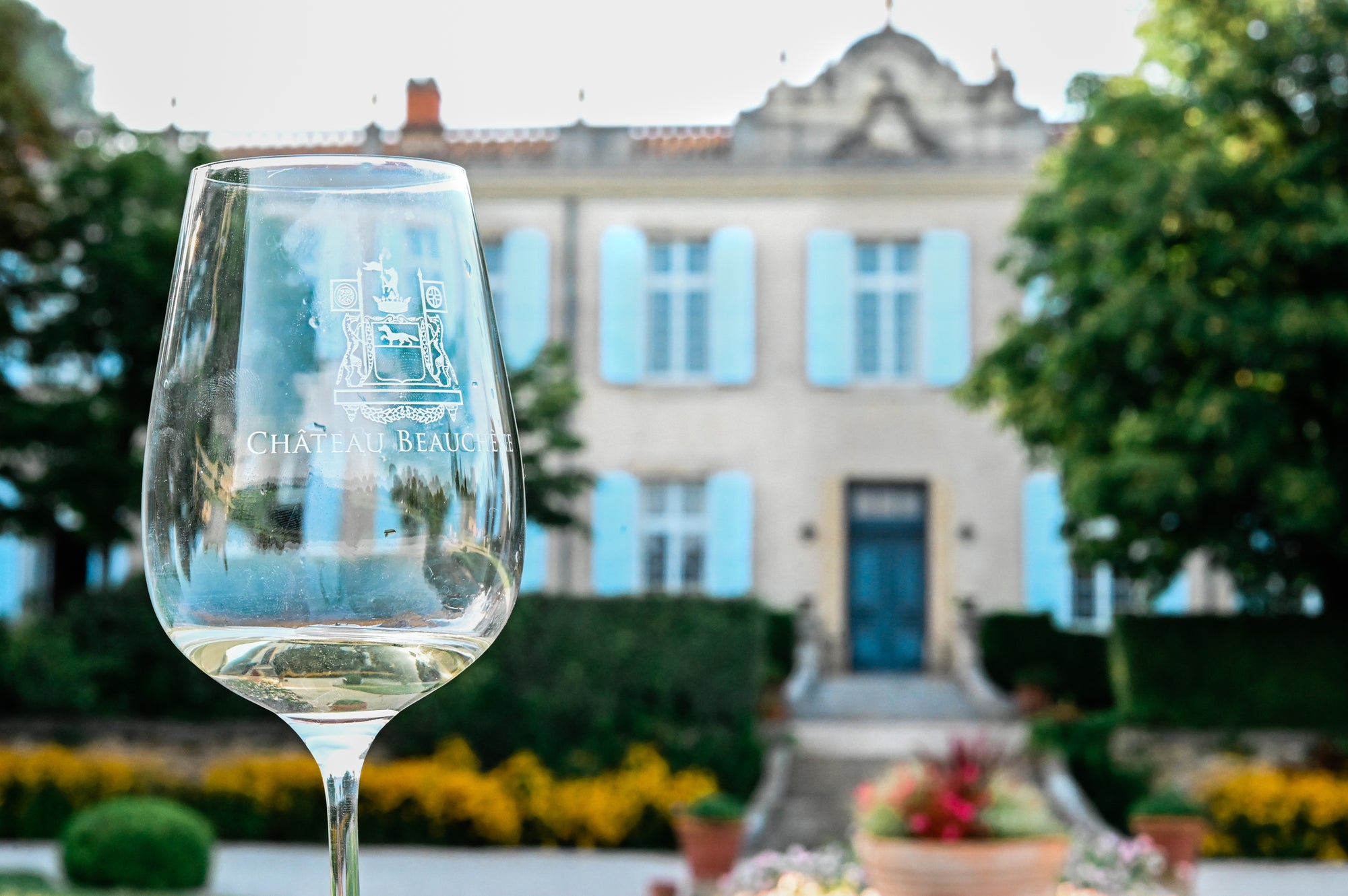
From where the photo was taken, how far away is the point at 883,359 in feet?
55.5

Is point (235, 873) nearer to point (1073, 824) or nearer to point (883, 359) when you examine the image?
point (1073, 824)

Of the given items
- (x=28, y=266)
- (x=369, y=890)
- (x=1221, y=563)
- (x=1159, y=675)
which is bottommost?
(x=369, y=890)

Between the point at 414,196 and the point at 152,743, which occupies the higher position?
the point at 414,196

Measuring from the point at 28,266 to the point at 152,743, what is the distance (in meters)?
3.63

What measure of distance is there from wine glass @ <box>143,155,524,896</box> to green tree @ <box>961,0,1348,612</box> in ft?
34.5

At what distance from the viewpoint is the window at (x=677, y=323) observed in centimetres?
1698

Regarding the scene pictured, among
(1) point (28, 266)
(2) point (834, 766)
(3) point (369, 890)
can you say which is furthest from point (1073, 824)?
(1) point (28, 266)

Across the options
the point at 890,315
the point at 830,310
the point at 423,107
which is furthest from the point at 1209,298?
the point at 423,107

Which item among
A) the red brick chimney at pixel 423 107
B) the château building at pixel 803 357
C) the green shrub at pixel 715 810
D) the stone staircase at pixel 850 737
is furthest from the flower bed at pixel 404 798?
the red brick chimney at pixel 423 107

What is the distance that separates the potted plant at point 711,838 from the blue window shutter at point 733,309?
324 inches

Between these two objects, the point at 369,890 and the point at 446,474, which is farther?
the point at 369,890

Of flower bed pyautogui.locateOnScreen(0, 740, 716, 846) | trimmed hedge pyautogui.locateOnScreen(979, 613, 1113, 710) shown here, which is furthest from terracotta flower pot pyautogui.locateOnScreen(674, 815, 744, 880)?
trimmed hedge pyautogui.locateOnScreen(979, 613, 1113, 710)

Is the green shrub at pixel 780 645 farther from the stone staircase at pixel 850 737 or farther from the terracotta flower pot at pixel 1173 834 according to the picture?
the terracotta flower pot at pixel 1173 834

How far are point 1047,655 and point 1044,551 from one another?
1197mm
